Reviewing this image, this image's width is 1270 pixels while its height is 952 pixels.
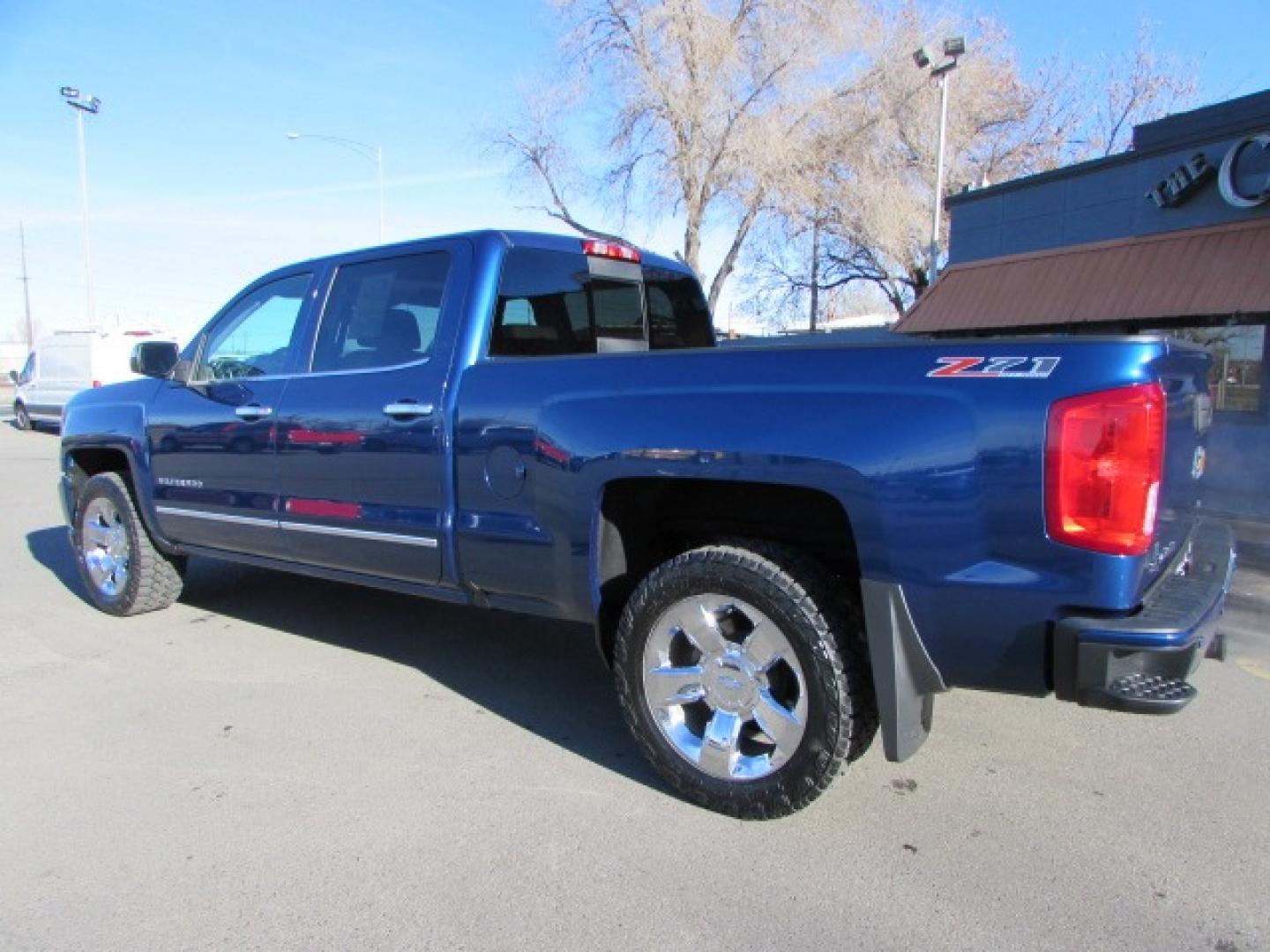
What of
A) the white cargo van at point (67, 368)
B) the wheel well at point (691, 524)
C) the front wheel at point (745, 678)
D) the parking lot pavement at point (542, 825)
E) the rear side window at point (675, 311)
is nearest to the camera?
the parking lot pavement at point (542, 825)

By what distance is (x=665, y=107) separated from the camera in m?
24.5

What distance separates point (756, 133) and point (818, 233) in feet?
16.1

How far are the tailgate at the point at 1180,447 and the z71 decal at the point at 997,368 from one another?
1.00ft

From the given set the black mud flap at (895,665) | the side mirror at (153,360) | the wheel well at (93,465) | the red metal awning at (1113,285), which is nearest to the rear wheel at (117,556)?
the wheel well at (93,465)

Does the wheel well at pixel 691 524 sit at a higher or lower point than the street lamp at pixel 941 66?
lower

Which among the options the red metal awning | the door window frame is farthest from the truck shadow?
the red metal awning

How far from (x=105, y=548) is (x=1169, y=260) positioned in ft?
41.3

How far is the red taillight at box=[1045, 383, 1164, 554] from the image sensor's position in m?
2.28

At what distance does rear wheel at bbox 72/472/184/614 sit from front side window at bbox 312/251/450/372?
200 centimetres

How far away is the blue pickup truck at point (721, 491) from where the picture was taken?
2.34m

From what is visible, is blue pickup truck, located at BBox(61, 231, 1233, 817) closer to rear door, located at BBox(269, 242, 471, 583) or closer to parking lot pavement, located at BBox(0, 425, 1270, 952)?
rear door, located at BBox(269, 242, 471, 583)

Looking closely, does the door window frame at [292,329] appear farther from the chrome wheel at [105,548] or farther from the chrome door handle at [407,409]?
the chrome wheel at [105,548]

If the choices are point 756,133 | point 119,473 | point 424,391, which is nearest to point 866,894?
point 424,391

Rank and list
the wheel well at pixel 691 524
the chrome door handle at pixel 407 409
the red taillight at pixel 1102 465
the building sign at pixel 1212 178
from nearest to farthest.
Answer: the red taillight at pixel 1102 465 < the wheel well at pixel 691 524 < the chrome door handle at pixel 407 409 < the building sign at pixel 1212 178
